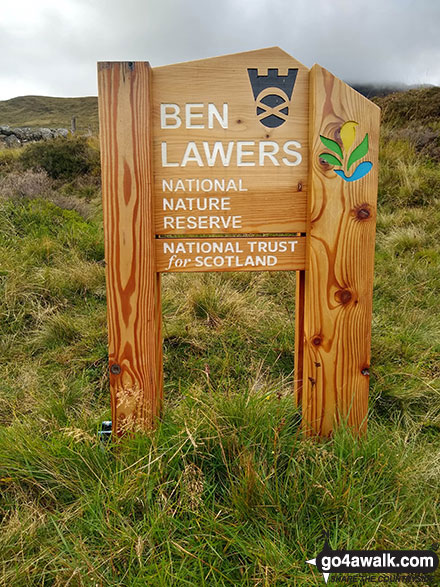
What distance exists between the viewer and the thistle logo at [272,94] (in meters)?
2.00

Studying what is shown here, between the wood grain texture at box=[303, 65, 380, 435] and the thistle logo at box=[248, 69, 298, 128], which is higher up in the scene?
the thistle logo at box=[248, 69, 298, 128]

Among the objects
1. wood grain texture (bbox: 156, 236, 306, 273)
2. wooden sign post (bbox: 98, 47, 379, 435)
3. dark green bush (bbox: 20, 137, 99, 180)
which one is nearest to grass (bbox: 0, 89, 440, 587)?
wooden sign post (bbox: 98, 47, 379, 435)

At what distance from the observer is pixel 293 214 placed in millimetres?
2105

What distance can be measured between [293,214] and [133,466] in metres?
1.37

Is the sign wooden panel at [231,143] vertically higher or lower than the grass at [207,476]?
higher

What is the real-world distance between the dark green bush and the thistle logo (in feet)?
25.1

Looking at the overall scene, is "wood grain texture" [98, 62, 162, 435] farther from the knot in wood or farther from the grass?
→ the knot in wood

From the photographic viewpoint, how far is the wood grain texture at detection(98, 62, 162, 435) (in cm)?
194

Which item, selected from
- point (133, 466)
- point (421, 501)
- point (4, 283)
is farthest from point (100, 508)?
point (4, 283)

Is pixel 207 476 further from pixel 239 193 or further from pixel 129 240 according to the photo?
pixel 239 193

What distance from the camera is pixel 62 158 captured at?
9312mm

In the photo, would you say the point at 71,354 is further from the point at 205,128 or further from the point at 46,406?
the point at 205,128

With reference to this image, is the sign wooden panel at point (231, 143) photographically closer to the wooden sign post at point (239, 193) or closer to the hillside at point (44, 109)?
the wooden sign post at point (239, 193)

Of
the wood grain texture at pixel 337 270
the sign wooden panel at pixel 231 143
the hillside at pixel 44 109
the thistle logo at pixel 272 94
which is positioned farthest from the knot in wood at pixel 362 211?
the hillside at pixel 44 109
